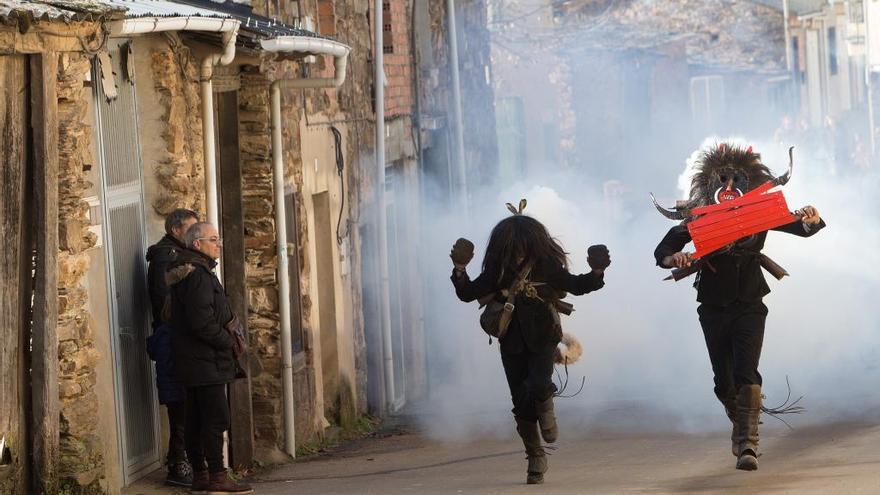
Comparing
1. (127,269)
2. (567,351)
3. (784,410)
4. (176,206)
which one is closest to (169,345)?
(127,269)

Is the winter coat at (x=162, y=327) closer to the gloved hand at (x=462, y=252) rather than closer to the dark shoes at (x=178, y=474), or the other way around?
the dark shoes at (x=178, y=474)

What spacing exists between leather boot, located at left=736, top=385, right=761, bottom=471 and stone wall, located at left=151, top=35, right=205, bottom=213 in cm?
368

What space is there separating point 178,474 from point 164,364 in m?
0.73

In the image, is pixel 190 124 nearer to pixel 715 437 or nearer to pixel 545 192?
pixel 715 437

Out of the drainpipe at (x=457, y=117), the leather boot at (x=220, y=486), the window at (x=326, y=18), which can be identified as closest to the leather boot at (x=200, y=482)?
the leather boot at (x=220, y=486)

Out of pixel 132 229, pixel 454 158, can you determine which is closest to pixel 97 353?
pixel 132 229

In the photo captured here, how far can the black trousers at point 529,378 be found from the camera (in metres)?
9.73

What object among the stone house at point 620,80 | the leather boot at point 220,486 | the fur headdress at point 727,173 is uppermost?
the stone house at point 620,80

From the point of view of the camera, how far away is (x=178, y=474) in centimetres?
1033

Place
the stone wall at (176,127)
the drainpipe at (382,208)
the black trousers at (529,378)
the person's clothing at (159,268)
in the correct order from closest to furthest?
1. the black trousers at (529,378)
2. the person's clothing at (159,268)
3. the stone wall at (176,127)
4. the drainpipe at (382,208)

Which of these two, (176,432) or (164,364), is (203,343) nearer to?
(164,364)

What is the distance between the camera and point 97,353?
9.20 metres

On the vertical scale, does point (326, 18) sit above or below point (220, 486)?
above

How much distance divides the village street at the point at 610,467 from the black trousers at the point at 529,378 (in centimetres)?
44
